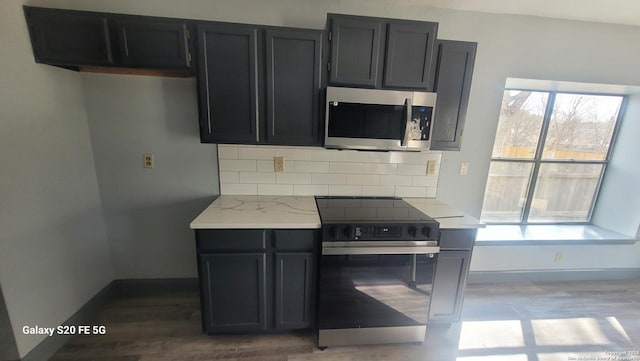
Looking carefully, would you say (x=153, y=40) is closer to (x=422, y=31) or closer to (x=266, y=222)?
(x=266, y=222)

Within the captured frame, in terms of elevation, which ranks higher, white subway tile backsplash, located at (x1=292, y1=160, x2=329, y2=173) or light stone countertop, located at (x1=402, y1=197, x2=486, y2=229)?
white subway tile backsplash, located at (x1=292, y1=160, x2=329, y2=173)

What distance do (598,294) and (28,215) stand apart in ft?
15.8

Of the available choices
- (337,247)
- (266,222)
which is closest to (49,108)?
(266,222)

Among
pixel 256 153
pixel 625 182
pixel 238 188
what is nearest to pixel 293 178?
pixel 256 153

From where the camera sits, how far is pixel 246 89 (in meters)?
1.68

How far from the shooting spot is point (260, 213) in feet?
5.66

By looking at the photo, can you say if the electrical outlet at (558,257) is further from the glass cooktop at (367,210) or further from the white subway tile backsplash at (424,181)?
the glass cooktop at (367,210)

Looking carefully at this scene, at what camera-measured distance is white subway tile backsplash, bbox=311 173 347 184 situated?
2.17m

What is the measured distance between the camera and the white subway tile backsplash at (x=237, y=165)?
6.82 ft

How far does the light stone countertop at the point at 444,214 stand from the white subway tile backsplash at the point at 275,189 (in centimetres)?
108

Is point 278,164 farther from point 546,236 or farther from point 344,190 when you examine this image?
point 546,236

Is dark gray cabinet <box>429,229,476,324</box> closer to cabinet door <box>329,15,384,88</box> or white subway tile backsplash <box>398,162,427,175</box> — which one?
white subway tile backsplash <box>398,162,427,175</box>

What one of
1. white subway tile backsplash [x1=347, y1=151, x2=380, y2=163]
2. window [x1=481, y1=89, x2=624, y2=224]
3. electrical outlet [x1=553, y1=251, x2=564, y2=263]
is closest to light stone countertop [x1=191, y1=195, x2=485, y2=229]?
white subway tile backsplash [x1=347, y1=151, x2=380, y2=163]

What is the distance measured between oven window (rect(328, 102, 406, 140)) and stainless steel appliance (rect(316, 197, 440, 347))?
580mm
